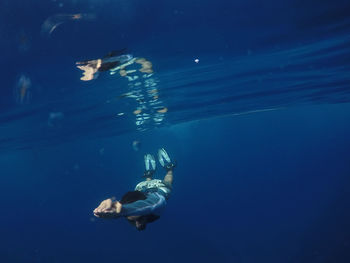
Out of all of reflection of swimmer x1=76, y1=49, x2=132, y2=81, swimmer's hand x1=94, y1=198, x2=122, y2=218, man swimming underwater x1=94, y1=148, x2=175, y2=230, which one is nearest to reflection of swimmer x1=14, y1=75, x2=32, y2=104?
reflection of swimmer x1=76, y1=49, x2=132, y2=81

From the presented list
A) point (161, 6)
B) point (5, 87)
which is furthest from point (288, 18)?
point (5, 87)

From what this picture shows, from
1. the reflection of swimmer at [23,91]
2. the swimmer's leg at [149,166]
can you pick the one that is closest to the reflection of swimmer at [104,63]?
the reflection of swimmer at [23,91]

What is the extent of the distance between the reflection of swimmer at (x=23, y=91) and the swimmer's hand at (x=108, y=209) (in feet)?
23.6

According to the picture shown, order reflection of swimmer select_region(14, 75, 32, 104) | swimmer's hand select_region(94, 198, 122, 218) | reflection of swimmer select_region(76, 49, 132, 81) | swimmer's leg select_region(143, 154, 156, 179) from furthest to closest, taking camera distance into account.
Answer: swimmer's leg select_region(143, 154, 156, 179)
reflection of swimmer select_region(14, 75, 32, 104)
reflection of swimmer select_region(76, 49, 132, 81)
swimmer's hand select_region(94, 198, 122, 218)

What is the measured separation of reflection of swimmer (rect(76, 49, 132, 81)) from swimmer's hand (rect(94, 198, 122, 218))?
17.4 ft

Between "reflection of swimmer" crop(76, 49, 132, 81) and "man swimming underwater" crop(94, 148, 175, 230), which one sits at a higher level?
"reflection of swimmer" crop(76, 49, 132, 81)

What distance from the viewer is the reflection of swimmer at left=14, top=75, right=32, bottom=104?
10078mm

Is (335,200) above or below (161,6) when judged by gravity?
below

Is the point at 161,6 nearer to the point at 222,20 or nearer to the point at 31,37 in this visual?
the point at 222,20

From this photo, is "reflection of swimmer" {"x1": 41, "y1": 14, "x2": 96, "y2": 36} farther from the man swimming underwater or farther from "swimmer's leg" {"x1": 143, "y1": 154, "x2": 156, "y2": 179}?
"swimmer's leg" {"x1": 143, "y1": 154, "x2": 156, "y2": 179}

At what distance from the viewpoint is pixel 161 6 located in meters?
6.42

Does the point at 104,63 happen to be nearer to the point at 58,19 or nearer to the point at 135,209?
the point at 58,19

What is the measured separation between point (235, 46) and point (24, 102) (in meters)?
10.4

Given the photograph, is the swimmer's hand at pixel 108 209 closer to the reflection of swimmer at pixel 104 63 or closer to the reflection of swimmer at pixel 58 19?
the reflection of swimmer at pixel 58 19
